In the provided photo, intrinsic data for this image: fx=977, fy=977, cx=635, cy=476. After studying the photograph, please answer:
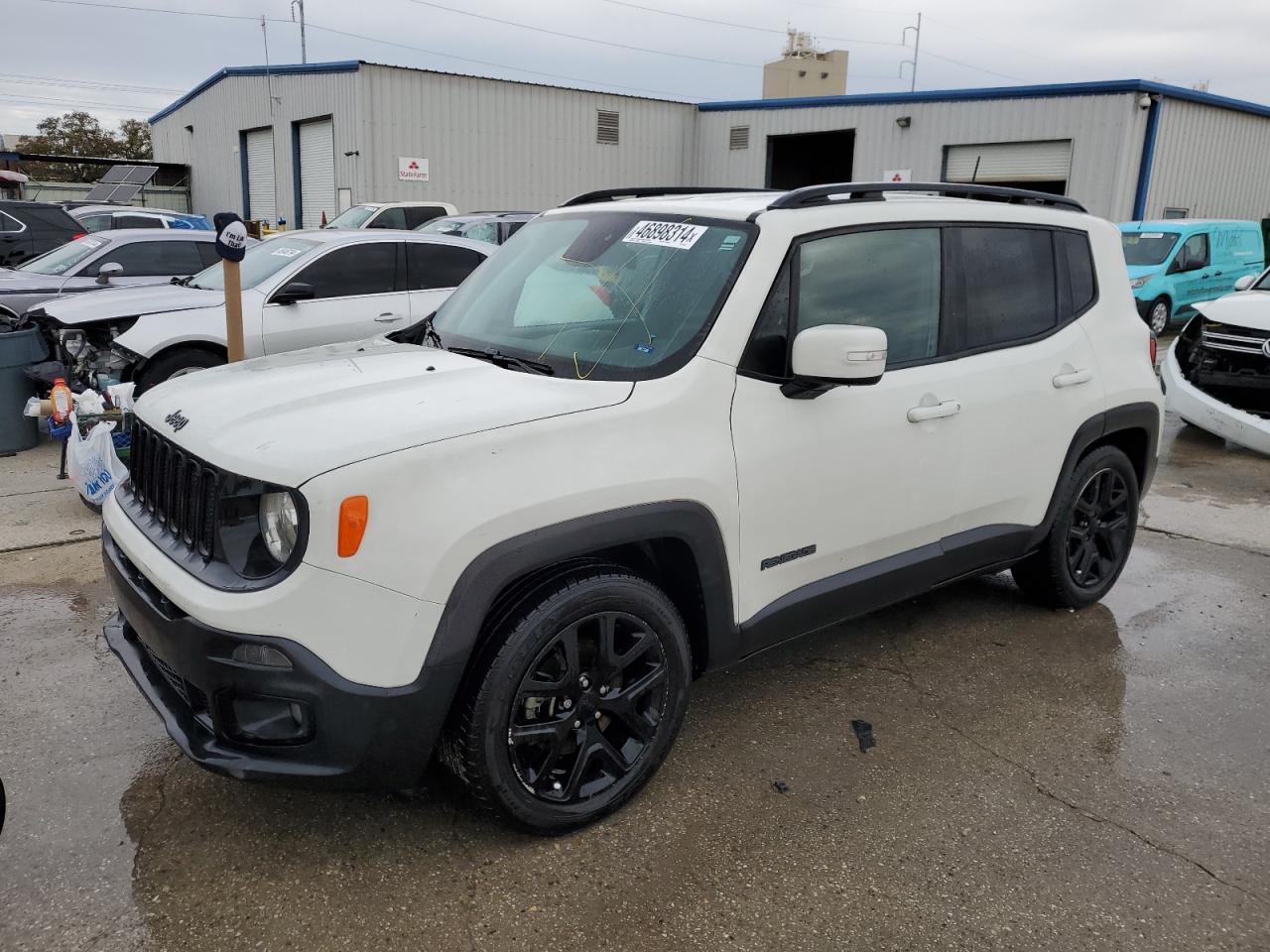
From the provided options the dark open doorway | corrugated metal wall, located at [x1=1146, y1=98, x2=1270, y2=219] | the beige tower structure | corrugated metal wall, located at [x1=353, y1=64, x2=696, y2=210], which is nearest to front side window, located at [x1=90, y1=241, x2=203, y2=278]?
corrugated metal wall, located at [x1=353, y1=64, x2=696, y2=210]

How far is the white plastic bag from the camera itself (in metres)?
5.41

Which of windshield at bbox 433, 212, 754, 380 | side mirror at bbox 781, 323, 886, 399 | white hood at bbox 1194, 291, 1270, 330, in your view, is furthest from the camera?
white hood at bbox 1194, 291, 1270, 330

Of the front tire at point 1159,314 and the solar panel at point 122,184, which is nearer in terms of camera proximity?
the front tire at point 1159,314

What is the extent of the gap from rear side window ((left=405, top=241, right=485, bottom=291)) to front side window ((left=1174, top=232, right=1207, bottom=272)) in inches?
477

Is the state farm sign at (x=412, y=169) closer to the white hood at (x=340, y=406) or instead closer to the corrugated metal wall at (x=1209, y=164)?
the corrugated metal wall at (x=1209, y=164)

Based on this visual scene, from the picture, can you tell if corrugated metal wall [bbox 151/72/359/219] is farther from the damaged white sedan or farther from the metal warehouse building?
the damaged white sedan

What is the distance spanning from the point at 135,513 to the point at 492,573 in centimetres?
130

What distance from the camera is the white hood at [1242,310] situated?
778 centimetres

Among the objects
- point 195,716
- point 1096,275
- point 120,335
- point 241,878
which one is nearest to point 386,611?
point 195,716

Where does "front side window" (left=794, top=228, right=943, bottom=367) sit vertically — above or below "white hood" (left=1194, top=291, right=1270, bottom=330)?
above

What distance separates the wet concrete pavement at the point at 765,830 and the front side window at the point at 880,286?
1387 millimetres

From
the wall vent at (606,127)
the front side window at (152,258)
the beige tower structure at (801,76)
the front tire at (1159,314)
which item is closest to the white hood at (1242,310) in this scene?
the front tire at (1159,314)

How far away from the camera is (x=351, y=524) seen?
7.55 feet

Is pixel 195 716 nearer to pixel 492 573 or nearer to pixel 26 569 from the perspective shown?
pixel 492 573
